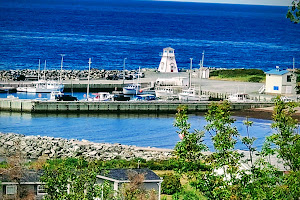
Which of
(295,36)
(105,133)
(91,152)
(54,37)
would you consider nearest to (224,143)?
(91,152)

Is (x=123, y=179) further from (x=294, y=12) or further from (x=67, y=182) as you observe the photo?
(x=294, y=12)

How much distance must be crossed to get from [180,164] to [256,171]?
5.17 feet

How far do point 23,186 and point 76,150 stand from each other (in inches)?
626

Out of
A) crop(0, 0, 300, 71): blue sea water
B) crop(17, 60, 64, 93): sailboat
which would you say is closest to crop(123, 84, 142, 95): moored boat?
crop(17, 60, 64, 93): sailboat

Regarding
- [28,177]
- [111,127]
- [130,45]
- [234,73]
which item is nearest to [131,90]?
[111,127]

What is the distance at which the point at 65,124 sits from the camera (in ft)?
182

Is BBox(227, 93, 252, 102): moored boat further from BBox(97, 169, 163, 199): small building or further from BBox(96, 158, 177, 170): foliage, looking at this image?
BBox(97, 169, 163, 199): small building

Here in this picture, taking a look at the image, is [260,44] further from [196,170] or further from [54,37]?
[196,170]

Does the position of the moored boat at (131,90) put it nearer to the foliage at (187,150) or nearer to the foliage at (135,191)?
the foliage at (135,191)

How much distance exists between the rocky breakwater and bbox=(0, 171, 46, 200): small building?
42.5 ft

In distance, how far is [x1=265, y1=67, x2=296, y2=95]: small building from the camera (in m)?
66.6

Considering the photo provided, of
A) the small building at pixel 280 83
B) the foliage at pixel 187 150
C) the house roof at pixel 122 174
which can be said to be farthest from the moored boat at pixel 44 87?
the foliage at pixel 187 150

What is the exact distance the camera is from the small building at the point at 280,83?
66625mm

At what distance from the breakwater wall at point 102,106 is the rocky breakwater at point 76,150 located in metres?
16.3
